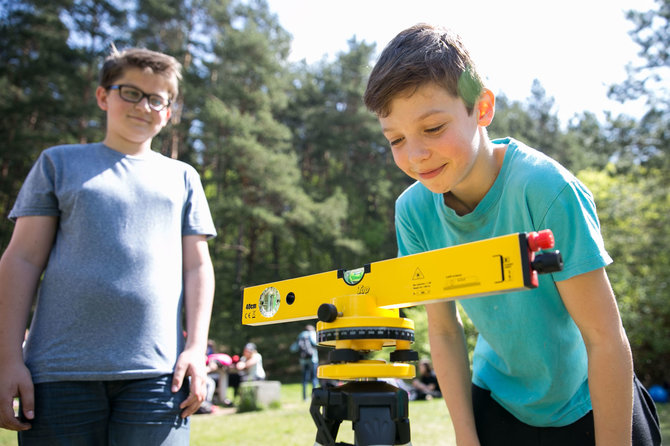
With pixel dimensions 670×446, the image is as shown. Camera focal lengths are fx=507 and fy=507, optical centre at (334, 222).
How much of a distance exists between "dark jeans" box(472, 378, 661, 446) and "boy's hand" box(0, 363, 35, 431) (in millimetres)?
1673

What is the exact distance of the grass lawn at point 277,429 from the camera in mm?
7711

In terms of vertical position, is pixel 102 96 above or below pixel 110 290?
above

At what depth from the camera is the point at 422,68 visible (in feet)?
5.11

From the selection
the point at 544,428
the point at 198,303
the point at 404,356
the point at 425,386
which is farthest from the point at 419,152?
the point at 425,386

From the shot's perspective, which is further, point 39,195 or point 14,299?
point 39,195

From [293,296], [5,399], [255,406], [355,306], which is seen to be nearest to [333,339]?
[355,306]

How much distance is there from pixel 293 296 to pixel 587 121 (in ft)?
86.4

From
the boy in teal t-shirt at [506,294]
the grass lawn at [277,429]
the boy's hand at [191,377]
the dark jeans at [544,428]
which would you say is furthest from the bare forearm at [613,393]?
the grass lawn at [277,429]

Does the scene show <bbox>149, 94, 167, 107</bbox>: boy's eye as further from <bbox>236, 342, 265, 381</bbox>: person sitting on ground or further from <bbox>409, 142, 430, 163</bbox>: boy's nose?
<bbox>236, 342, 265, 381</bbox>: person sitting on ground

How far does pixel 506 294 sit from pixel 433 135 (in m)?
0.64

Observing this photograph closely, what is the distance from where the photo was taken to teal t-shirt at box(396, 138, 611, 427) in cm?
145

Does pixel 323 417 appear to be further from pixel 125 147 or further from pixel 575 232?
pixel 125 147

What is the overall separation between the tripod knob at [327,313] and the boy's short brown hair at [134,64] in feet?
5.64

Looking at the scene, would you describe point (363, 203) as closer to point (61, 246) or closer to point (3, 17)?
point (3, 17)
